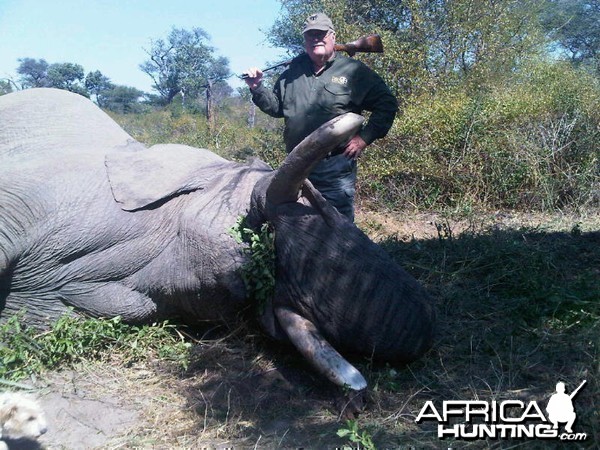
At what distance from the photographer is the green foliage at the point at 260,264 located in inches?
155

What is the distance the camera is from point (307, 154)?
344 cm

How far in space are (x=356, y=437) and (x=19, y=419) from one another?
1522 millimetres

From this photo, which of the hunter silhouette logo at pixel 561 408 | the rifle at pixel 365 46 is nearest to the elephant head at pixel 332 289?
the hunter silhouette logo at pixel 561 408

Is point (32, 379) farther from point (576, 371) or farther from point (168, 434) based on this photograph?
point (576, 371)

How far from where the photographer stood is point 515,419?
3061 mm

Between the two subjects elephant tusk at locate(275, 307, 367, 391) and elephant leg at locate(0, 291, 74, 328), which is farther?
elephant leg at locate(0, 291, 74, 328)

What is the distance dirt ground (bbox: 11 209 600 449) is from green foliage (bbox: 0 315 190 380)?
0.31 feet

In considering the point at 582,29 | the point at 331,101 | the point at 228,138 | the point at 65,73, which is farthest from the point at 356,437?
the point at 65,73

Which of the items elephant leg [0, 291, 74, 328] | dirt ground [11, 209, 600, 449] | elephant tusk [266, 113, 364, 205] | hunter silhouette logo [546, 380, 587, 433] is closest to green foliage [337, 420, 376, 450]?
dirt ground [11, 209, 600, 449]

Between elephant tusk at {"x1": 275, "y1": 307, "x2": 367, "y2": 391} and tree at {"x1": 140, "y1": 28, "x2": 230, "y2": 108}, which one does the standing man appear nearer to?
elephant tusk at {"x1": 275, "y1": 307, "x2": 367, "y2": 391}

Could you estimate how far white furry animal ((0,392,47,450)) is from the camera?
2.92m

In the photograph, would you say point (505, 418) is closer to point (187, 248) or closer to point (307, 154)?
point (307, 154)

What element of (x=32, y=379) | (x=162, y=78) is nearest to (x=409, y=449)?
(x=32, y=379)

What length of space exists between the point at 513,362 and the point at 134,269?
2487mm
